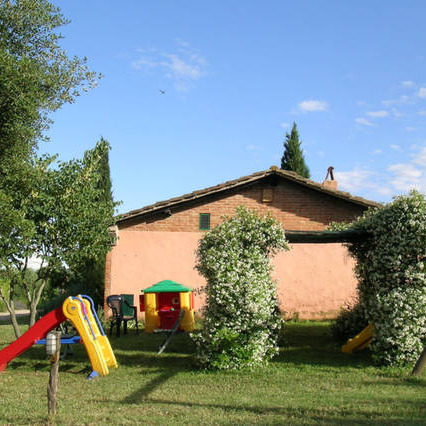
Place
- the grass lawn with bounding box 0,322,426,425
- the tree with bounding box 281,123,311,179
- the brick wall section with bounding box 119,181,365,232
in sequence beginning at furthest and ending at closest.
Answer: the tree with bounding box 281,123,311,179 → the brick wall section with bounding box 119,181,365,232 → the grass lawn with bounding box 0,322,426,425

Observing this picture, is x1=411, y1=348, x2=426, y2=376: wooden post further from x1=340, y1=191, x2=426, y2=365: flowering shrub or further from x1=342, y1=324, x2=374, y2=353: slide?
x1=342, y1=324, x2=374, y2=353: slide

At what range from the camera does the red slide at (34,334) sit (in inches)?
318

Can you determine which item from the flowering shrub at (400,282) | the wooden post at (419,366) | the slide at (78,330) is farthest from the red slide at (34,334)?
the wooden post at (419,366)

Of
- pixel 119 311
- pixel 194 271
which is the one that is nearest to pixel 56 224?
pixel 119 311

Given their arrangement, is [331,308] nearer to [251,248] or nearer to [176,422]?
[251,248]

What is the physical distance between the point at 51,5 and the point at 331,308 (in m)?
12.2

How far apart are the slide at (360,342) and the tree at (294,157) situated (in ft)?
70.4

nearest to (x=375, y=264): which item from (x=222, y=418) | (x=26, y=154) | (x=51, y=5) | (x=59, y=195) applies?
(x=222, y=418)

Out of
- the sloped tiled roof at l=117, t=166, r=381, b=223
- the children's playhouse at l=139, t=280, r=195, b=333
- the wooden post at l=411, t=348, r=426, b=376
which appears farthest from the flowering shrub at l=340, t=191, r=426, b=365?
the sloped tiled roof at l=117, t=166, r=381, b=223

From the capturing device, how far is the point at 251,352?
795cm

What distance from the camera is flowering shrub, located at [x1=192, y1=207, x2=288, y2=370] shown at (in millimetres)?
7918

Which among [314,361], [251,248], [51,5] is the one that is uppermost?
[51,5]

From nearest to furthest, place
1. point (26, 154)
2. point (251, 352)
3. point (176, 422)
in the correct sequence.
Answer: point (176, 422)
point (251, 352)
point (26, 154)

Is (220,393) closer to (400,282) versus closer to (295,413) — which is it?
(295,413)
